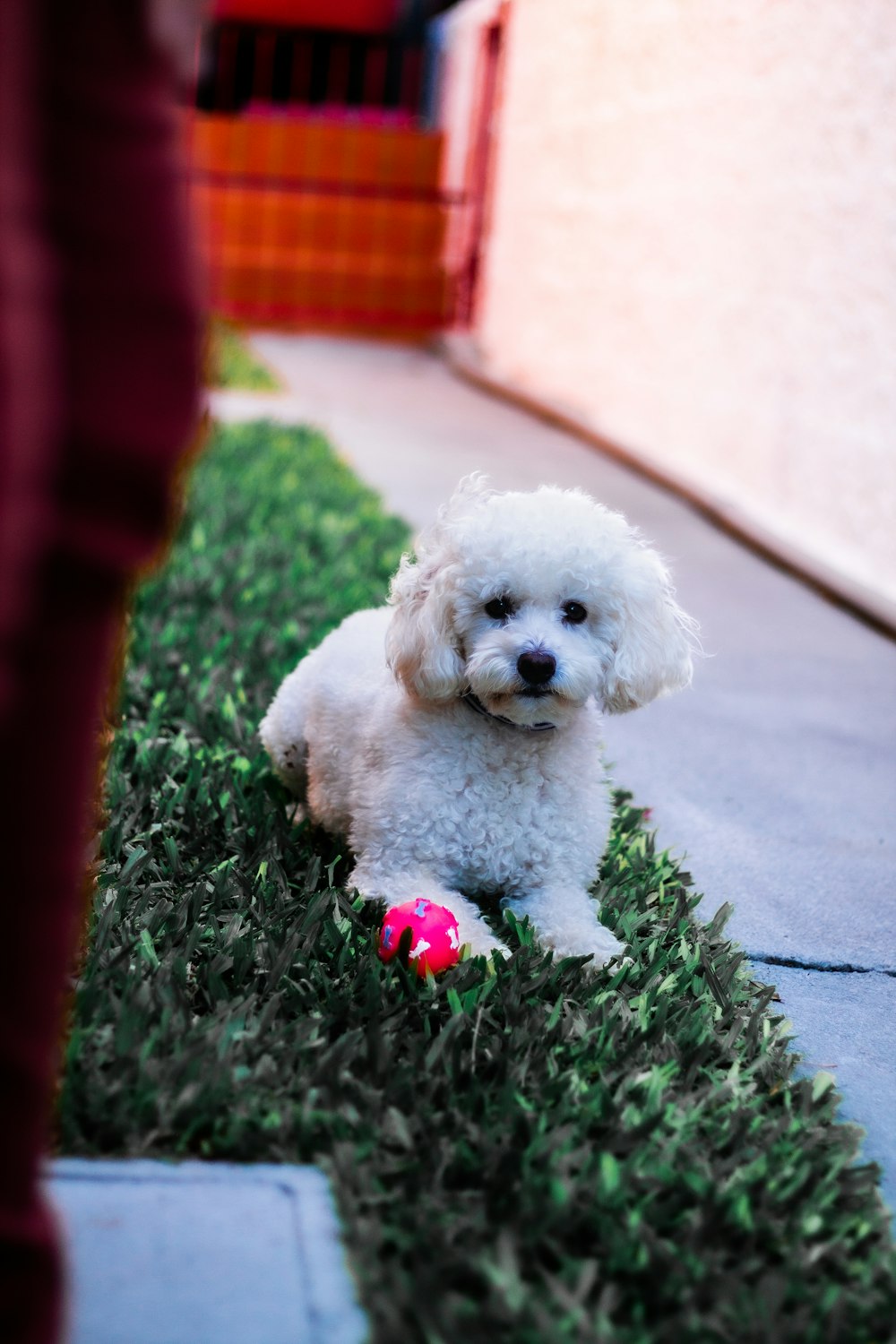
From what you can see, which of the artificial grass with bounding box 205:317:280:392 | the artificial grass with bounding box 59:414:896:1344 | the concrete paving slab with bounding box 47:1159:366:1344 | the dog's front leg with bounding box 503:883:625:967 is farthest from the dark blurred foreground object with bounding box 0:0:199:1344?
the artificial grass with bounding box 205:317:280:392

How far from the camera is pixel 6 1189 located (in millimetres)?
1363

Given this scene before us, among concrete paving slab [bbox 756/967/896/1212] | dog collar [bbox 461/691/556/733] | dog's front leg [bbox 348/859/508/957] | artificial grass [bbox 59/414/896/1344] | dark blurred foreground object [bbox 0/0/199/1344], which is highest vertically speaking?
dark blurred foreground object [bbox 0/0/199/1344]

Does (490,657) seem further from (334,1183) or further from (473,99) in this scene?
(473,99)

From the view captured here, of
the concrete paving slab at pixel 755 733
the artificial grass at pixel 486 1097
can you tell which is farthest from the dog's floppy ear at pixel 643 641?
the concrete paving slab at pixel 755 733

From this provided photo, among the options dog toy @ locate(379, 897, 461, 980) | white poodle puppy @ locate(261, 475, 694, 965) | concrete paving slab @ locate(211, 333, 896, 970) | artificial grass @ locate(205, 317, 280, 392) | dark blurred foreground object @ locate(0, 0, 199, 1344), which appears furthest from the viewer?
artificial grass @ locate(205, 317, 280, 392)

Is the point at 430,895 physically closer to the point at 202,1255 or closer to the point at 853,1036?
the point at 853,1036

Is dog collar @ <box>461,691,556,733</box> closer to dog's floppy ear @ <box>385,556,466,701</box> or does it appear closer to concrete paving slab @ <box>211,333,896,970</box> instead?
dog's floppy ear @ <box>385,556,466,701</box>

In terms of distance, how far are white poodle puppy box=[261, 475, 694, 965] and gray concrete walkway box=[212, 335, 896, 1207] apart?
45 cm

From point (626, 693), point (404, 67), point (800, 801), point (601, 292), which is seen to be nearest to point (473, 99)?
point (404, 67)

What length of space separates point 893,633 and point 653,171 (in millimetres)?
4466

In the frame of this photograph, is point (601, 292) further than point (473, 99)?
No

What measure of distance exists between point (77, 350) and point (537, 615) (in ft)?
4.83

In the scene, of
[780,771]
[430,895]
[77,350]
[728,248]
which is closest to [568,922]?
[430,895]

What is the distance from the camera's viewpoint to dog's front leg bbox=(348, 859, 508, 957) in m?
2.57
